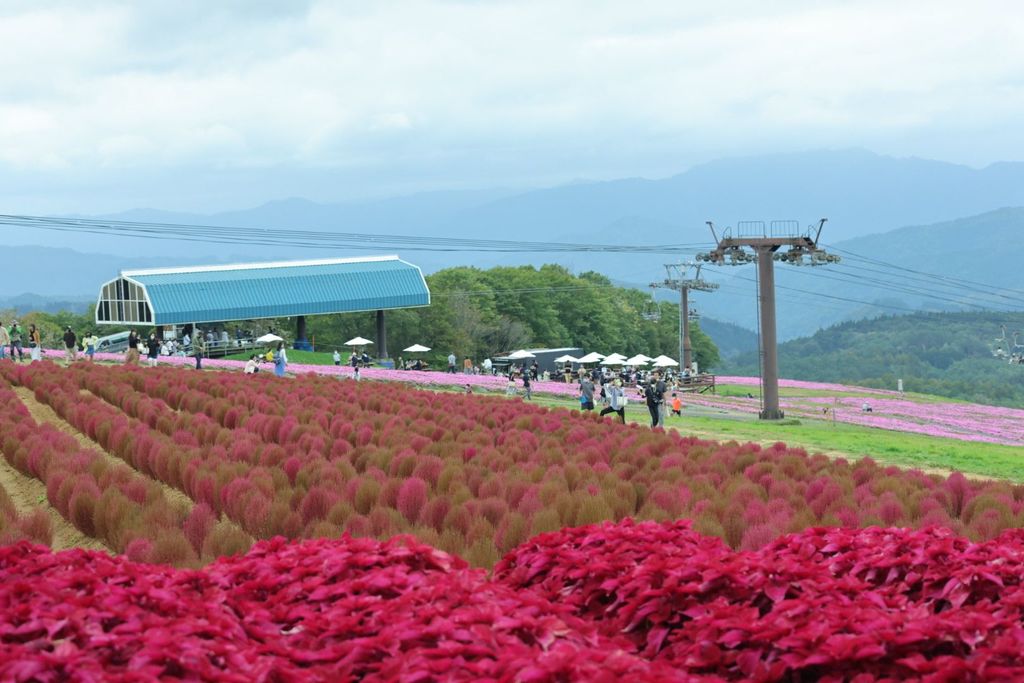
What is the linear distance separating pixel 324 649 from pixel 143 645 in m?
0.84

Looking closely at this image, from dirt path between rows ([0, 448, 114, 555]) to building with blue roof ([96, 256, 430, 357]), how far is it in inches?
2078

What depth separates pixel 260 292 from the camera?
7012 cm

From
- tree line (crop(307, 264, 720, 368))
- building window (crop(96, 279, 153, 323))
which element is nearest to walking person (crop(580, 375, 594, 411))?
building window (crop(96, 279, 153, 323))

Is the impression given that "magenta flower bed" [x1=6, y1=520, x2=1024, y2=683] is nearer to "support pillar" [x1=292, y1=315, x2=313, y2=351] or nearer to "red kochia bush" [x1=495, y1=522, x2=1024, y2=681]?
"red kochia bush" [x1=495, y1=522, x2=1024, y2=681]

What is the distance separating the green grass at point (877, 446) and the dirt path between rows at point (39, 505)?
13688 mm

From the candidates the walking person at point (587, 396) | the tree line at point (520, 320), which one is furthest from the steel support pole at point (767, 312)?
the tree line at point (520, 320)

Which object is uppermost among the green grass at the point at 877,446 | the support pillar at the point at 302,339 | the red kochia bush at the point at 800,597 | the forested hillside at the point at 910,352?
the red kochia bush at the point at 800,597

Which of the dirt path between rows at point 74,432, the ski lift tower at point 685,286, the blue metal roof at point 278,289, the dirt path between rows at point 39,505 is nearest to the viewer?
the dirt path between rows at point 39,505

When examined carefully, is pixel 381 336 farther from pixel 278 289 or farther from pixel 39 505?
pixel 39 505

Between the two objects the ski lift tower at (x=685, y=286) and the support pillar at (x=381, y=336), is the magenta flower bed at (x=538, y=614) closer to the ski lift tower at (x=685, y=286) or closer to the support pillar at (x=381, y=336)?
the support pillar at (x=381, y=336)

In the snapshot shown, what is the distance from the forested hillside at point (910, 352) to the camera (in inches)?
5084

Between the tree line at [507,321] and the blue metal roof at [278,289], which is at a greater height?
the blue metal roof at [278,289]

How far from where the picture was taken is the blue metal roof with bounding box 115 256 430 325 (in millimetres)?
68312

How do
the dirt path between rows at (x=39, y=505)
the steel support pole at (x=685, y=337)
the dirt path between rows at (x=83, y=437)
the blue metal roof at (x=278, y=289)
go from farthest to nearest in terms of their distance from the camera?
the steel support pole at (x=685, y=337) < the blue metal roof at (x=278, y=289) < the dirt path between rows at (x=83, y=437) < the dirt path between rows at (x=39, y=505)
